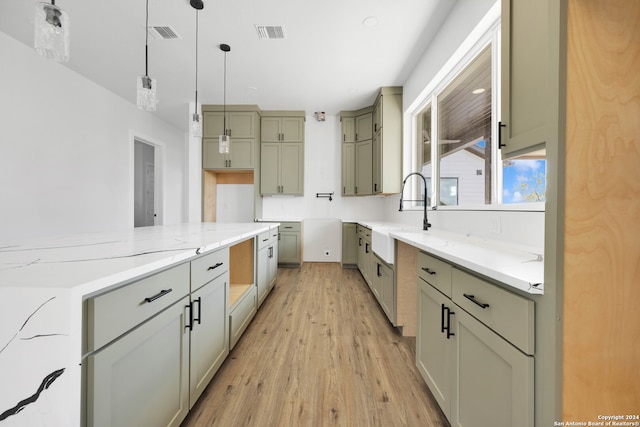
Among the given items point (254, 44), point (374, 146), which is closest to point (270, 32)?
point (254, 44)

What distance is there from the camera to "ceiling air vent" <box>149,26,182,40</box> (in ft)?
8.65

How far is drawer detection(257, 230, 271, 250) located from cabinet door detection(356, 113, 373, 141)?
Answer: 2606 millimetres

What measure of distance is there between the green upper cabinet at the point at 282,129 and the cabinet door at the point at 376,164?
1.39 meters

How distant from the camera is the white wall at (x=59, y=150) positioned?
9.25ft

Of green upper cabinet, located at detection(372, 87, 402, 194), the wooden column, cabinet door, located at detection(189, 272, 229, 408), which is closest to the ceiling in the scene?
green upper cabinet, located at detection(372, 87, 402, 194)

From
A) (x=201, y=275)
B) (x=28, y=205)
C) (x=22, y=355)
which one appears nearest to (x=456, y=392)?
(x=201, y=275)

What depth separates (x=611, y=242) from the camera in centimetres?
69

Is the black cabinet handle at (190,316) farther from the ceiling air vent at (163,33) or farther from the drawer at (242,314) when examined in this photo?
the ceiling air vent at (163,33)

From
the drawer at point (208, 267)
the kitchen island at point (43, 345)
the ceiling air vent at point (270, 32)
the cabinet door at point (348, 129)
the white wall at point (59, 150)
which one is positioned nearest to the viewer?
the kitchen island at point (43, 345)

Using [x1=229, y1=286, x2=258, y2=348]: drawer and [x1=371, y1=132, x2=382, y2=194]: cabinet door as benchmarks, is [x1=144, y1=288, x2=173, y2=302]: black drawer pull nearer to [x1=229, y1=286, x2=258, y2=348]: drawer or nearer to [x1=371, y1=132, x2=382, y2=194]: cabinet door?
[x1=229, y1=286, x2=258, y2=348]: drawer

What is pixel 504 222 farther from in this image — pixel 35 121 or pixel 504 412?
pixel 35 121

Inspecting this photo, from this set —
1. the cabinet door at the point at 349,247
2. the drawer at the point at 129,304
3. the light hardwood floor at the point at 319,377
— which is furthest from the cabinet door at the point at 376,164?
the drawer at the point at 129,304

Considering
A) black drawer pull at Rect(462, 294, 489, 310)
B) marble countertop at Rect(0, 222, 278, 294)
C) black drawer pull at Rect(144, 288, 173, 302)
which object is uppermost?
marble countertop at Rect(0, 222, 278, 294)

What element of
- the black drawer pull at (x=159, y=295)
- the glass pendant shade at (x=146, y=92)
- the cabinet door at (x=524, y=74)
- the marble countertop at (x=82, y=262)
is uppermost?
the glass pendant shade at (x=146, y=92)
